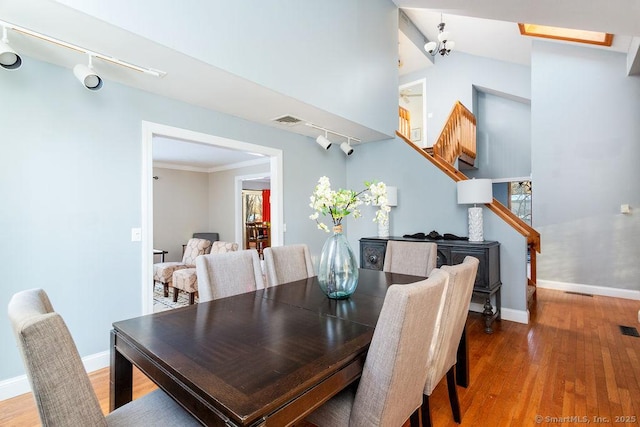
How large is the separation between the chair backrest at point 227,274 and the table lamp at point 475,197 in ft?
8.43

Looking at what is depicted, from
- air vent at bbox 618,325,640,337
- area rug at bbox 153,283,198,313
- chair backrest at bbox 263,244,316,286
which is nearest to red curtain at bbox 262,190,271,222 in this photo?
area rug at bbox 153,283,198,313

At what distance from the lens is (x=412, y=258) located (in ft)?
8.85

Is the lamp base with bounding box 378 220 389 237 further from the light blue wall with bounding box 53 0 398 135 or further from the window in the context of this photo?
the window

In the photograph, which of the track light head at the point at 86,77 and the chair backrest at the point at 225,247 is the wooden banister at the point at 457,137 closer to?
the chair backrest at the point at 225,247

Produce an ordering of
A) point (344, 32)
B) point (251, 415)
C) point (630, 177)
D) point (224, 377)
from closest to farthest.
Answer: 1. point (251, 415)
2. point (224, 377)
3. point (344, 32)
4. point (630, 177)

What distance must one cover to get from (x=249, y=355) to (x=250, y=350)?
0.04 meters

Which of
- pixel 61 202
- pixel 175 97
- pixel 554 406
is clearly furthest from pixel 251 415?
pixel 175 97

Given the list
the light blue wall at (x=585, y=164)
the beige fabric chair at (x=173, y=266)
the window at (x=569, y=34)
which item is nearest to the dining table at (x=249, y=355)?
the beige fabric chair at (x=173, y=266)

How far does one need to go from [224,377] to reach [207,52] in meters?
2.07

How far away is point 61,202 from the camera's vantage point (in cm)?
224

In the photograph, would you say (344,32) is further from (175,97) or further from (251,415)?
(251,415)

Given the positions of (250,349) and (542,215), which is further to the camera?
(542,215)

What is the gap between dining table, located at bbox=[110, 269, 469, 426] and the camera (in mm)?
887

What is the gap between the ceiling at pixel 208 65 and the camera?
172 cm
